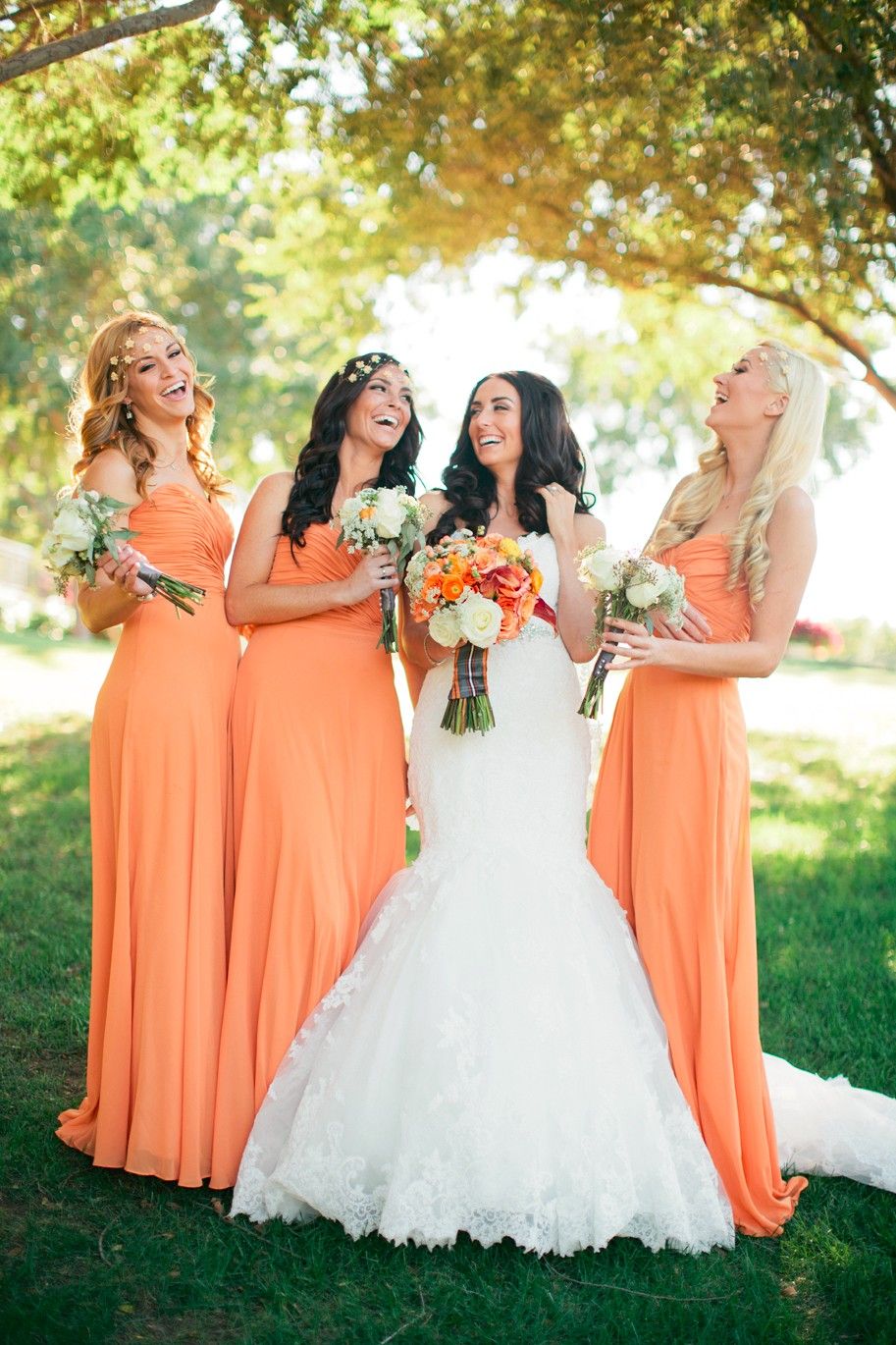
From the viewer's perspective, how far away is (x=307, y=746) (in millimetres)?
4820

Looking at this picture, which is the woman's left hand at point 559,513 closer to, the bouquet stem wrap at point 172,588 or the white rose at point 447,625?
the white rose at point 447,625

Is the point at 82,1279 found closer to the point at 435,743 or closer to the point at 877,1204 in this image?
the point at 435,743

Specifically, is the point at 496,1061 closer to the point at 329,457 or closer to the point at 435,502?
the point at 435,502

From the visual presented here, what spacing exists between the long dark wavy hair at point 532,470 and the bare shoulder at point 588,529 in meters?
0.10

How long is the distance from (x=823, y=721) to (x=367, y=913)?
15.2m

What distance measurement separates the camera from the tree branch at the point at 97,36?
4695mm

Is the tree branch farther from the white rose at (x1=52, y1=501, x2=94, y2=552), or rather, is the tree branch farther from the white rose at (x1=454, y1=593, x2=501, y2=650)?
the white rose at (x1=454, y1=593, x2=501, y2=650)

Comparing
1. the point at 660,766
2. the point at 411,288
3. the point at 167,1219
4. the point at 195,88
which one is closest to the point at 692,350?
the point at 411,288

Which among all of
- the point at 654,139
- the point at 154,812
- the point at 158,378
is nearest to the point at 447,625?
the point at 154,812

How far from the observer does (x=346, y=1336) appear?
12.2 ft

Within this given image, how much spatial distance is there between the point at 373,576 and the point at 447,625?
399 mm

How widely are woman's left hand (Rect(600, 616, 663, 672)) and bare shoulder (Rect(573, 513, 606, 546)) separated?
89 cm

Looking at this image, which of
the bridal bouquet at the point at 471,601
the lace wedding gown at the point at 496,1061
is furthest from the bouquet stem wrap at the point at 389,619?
the lace wedding gown at the point at 496,1061

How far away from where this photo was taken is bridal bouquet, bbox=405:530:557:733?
445 cm
